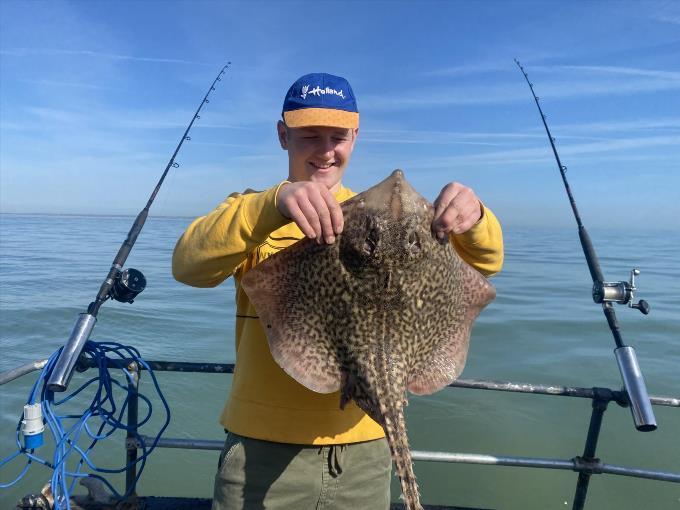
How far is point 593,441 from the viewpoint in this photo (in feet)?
11.1

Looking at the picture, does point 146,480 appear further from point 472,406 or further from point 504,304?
point 504,304

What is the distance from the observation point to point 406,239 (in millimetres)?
2135

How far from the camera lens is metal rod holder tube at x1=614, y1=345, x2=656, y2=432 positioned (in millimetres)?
2707

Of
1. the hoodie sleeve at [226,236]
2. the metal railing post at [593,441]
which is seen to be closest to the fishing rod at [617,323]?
the metal railing post at [593,441]

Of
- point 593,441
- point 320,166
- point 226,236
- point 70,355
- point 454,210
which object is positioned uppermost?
point 320,166

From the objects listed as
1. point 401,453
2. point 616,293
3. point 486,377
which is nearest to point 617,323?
point 616,293

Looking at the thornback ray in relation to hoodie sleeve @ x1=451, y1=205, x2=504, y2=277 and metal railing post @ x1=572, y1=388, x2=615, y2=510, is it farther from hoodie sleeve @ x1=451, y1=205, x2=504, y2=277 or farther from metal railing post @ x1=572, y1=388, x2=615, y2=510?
metal railing post @ x1=572, y1=388, x2=615, y2=510

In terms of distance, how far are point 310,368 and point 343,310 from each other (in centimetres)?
31

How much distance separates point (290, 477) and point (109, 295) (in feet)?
6.44

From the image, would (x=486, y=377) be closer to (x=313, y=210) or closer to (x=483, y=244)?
(x=483, y=244)

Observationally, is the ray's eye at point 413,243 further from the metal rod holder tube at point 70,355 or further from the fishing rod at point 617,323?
the metal rod holder tube at point 70,355

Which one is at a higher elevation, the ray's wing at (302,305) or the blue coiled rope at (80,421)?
the ray's wing at (302,305)

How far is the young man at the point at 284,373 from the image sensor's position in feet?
7.35

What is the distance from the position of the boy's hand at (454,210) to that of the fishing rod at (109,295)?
2.28 m
